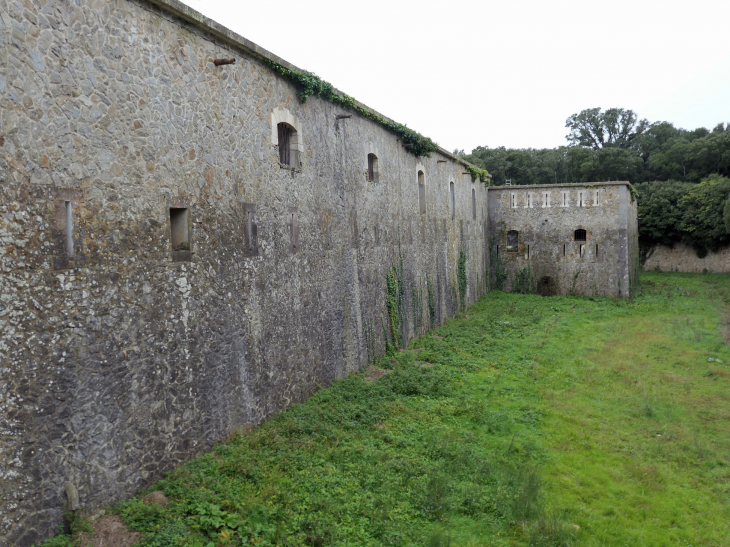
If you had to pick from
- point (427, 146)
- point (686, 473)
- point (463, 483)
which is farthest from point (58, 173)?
point (427, 146)

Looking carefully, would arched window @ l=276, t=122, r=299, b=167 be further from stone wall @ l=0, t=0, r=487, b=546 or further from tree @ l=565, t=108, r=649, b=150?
tree @ l=565, t=108, r=649, b=150

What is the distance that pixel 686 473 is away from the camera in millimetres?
7527

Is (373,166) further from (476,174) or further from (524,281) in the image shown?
(524,281)

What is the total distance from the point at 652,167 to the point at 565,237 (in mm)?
26125

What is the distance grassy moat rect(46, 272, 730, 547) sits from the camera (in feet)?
18.7

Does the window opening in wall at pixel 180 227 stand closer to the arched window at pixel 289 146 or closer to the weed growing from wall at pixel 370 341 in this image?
the arched window at pixel 289 146

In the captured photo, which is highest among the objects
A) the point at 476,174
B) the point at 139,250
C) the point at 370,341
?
the point at 476,174

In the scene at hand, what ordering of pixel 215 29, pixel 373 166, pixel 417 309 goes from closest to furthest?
pixel 215 29
pixel 373 166
pixel 417 309

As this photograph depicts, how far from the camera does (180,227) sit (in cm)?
664

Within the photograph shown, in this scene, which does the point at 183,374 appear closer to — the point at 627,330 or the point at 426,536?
the point at 426,536

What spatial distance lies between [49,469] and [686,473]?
8293 millimetres

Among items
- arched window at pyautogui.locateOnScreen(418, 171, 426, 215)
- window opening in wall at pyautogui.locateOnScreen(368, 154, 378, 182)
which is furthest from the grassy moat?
arched window at pyautogui.locateOnScreen(418, 171, 426, 215)

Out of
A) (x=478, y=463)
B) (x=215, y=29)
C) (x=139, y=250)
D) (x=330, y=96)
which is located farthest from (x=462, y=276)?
(x=139, y=250)

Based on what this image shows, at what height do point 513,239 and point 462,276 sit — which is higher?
point 513,239
